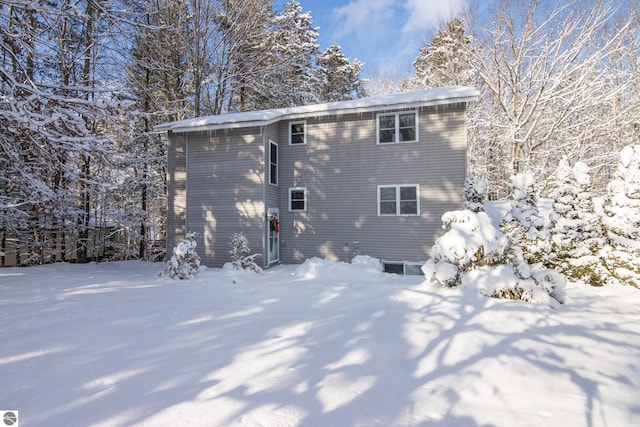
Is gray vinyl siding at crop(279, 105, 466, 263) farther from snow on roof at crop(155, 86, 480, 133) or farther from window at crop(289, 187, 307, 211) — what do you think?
snow on roof at crop(155, 86, 480, 133)

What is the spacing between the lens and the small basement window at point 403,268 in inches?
403

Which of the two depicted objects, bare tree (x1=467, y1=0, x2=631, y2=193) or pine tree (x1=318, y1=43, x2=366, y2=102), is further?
pine tree (x1=318, y1=43, x2=366, y2=102)

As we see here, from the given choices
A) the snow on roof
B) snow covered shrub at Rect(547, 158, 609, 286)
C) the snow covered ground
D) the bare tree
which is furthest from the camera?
the bare tree

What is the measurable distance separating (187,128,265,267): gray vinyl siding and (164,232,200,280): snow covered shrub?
2016mm

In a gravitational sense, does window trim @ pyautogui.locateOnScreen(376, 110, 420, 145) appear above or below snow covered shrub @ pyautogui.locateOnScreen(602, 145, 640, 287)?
above

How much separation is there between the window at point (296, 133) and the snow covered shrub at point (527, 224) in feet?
23.7

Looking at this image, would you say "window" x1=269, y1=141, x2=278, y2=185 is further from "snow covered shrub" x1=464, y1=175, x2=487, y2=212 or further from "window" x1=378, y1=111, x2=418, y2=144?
"snow covered shrub" x1=464, y1=175, x2=487, y2=212

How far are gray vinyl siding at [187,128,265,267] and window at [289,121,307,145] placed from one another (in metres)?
1.40

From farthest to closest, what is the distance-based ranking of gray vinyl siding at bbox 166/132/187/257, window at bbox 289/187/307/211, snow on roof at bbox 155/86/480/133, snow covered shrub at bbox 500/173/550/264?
1. gray vinyl siding at bbox 166/132/187/257
2. window at bbox 289/187/307/211
3. snow on roof at bbox 155/86/480/133
4. snow covered shrub at bbox 500/173/550/264

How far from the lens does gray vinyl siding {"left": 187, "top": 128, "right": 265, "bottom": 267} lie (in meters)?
10.8

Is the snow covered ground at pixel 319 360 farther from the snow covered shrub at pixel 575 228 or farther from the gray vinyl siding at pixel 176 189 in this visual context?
the gray vinyl siding at pixel 176 189

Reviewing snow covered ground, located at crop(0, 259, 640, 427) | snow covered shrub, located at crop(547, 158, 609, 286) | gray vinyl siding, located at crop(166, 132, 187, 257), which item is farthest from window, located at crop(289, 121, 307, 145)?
snow covered shrub, located at crop(547, 158, 609, 286)

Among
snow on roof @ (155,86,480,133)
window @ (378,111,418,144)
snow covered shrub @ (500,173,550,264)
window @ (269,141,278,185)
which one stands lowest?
snow covered shrub @ (500,173,550,264)

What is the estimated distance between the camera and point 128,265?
41.3 feet
